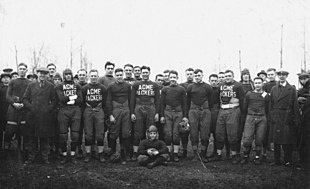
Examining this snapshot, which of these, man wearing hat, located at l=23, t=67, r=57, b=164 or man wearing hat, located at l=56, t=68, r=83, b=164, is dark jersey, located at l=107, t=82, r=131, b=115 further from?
man wearing hat, located at l=23, t=67, r=57, b=164

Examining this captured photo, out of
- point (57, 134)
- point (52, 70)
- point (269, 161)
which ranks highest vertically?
point (52, 70)

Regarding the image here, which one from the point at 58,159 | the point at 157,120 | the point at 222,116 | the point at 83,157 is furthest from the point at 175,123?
the point at 58,159

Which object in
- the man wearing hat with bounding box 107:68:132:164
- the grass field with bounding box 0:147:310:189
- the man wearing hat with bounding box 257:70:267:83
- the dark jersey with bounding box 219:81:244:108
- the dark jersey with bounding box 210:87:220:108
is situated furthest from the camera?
the man wearing hat with bounding box 257:70:267:83

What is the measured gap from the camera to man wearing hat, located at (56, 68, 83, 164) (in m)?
7.34

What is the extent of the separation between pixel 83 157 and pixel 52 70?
7.98ft

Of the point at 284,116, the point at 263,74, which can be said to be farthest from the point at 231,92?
the point at 263,74

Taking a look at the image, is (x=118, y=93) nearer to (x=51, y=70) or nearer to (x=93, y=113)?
(x=93, y=113)

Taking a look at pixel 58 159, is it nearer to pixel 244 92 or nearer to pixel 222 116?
pixel 222 116

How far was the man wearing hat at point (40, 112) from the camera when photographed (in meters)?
7.17

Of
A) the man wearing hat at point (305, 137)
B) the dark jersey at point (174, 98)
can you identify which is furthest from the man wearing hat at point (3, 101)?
the man wearing hat at point (305, 137)

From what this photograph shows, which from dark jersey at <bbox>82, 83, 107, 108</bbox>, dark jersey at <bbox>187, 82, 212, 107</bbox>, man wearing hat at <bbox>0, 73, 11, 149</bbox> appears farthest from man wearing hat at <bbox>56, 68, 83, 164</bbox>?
dark jersey at <bbox>187, 82, 212, 107</bbox>

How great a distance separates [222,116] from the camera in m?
7.71

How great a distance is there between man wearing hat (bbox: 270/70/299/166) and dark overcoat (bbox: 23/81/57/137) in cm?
483

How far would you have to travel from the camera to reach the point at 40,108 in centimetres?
719
